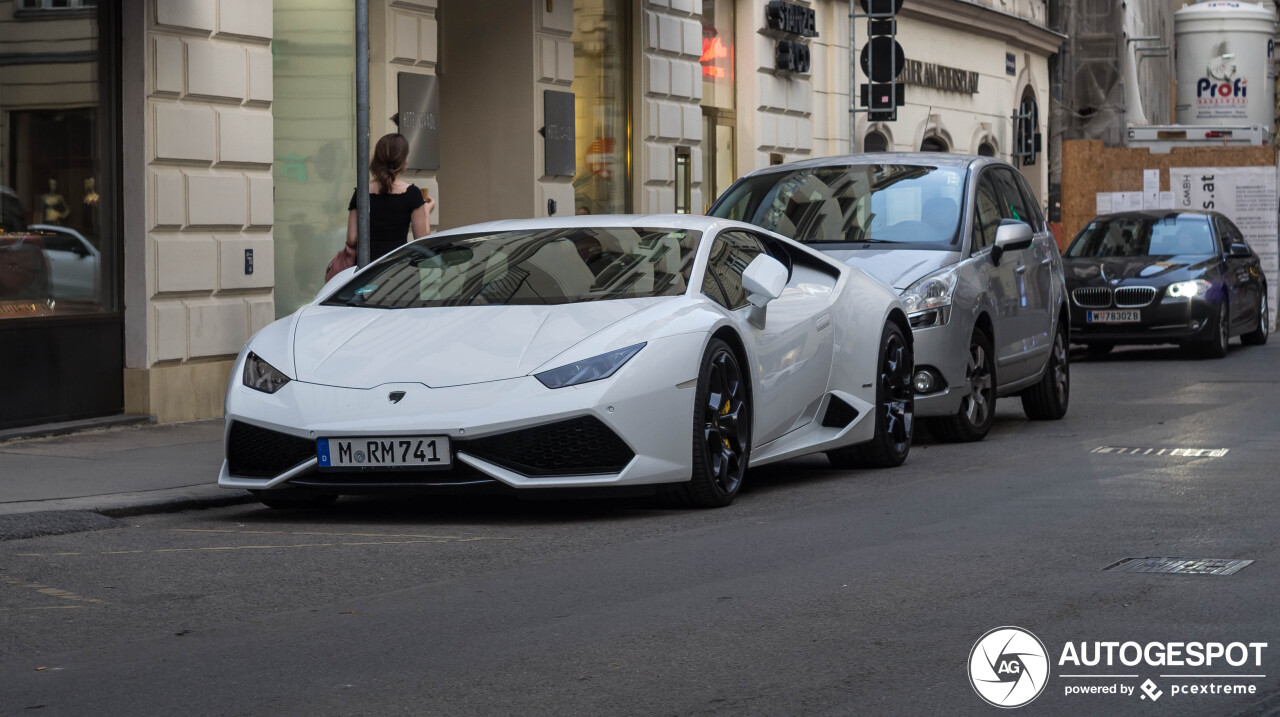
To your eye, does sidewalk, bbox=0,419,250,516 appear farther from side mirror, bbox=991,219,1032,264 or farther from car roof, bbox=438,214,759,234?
side mirror, bbox=991,219,1032,264

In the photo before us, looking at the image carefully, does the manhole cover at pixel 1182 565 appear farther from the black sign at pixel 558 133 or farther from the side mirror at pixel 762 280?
the black sign at pixel 558 133

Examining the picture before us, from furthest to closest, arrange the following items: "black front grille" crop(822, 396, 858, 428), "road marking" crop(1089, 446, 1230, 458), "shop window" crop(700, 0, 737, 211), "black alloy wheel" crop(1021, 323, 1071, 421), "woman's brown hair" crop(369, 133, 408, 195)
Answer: "shop window" crop(700, 0, 737, 211) → "black alloy wheel" crop(1021, 323, 1071, 421) → "woman's brown hair" crop(369, 133, 408, 195) → "road marking" crop(1089, 446, 1230, 458) → "black front grille" crop(822, 396, 858, 428)

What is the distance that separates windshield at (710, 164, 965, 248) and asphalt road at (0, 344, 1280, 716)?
109 inches

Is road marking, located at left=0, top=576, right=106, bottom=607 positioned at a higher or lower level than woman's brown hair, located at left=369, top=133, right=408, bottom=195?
lower

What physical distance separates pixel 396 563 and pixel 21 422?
5688mm

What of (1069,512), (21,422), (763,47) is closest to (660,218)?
(1069,512)

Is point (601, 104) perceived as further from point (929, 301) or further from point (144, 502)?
point (144, 502)

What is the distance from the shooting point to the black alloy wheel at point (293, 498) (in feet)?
26.8

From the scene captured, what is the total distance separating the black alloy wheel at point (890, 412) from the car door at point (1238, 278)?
1199cm

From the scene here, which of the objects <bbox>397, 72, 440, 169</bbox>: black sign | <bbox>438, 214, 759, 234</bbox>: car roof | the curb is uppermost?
<bbox>397, 72, 440, 169</bbox>: black sign

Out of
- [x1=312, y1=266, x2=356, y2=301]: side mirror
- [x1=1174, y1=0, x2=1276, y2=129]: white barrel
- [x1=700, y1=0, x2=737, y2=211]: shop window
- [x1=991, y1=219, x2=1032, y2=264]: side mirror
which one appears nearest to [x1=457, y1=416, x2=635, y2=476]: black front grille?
[x1=312, y1=266, x2=356, y2=301]: side mirror

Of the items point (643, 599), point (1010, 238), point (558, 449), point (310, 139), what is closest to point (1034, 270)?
point (1010, 238)

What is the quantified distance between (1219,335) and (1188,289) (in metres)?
0.62

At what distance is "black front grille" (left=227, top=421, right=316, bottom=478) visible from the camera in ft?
25.9
